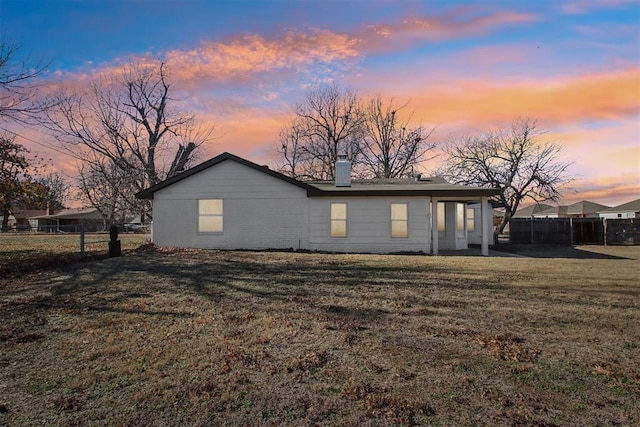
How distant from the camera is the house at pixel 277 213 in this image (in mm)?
16078

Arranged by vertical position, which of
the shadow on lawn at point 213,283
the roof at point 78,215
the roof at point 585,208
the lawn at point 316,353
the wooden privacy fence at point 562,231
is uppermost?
the roof at point 585,208

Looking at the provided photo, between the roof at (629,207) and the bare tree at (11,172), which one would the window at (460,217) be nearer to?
the bare tree at (11,172)

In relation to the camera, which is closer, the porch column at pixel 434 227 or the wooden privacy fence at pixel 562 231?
the porch column at pixel 434 227

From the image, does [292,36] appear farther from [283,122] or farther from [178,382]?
[283,122]

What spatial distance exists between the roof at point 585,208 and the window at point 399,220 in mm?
56446

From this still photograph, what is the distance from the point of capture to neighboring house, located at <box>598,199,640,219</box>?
163 feet

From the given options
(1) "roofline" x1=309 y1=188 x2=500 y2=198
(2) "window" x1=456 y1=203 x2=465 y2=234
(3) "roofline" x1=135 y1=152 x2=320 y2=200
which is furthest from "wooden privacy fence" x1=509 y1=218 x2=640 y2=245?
(3) "roofline" x1=135 y1=152 x2=320 y2=200

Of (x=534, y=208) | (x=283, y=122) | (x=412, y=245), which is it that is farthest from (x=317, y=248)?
(x=534, y=208)

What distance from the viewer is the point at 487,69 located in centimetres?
1255

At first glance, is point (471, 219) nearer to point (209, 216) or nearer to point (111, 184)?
point (209, 216)

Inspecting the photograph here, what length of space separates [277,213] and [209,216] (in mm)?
2871

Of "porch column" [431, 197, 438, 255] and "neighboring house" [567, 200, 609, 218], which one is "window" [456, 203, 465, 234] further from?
"neighboring house" [567, 200, 609, 218]

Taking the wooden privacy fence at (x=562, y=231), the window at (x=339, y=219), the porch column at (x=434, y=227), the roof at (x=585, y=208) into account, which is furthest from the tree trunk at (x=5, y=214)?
the roof at (x=585, y=208)

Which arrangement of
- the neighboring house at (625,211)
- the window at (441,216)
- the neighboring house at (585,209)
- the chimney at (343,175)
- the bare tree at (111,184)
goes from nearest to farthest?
the chimney at (343,175) → the window at (441,216) → the bare tree at (111,184) → the neighboring house at (625,211) → the neighboring house at (585,209)
